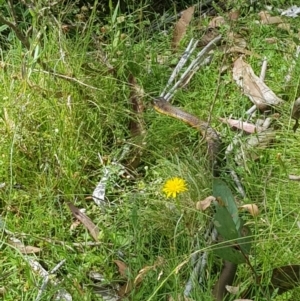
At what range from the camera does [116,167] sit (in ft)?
8.49

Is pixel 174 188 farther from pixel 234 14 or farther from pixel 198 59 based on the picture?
pixel 234 14

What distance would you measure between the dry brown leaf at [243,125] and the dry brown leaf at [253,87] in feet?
0.38

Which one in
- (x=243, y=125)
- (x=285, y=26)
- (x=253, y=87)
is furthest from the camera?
(x=285, y=26)

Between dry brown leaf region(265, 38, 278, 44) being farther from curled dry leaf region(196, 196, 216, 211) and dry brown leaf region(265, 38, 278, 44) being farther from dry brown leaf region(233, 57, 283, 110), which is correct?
curled dry leaf region(196, 196, 216, 211)

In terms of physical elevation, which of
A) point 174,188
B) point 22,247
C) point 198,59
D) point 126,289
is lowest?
point 22,247

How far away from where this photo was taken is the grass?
216cm

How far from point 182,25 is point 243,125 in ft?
2.78

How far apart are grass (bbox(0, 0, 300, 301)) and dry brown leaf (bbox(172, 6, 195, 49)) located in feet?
0.18

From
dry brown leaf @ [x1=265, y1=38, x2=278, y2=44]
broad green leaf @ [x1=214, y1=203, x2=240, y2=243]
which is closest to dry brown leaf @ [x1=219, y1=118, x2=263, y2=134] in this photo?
dry brown leaf @ [x1=265, y1=38, x2=278, y2=44]

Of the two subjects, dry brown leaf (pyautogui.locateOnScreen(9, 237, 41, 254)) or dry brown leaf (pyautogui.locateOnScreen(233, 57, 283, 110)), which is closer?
dry brown leaf (pyautogui.locateOnScreen(9, 237, 41, 254))

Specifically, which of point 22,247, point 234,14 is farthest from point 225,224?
point 234,14

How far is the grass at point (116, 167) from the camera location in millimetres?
2158

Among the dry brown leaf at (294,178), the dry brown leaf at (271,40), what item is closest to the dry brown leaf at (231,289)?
the dry brown leaf at (294,178)

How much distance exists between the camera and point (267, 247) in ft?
6.95
